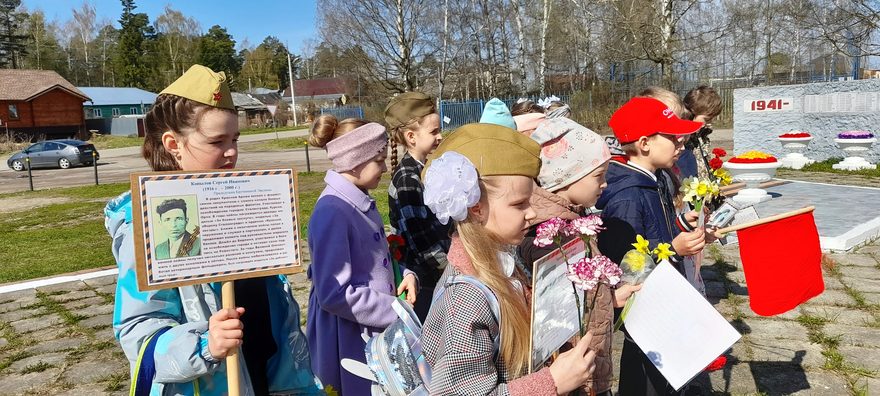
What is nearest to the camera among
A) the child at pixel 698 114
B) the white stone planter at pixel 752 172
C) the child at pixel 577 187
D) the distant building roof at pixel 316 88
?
the child at pixel 577 187

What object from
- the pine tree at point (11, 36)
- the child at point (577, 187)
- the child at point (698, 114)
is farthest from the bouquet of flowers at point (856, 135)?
the pine tree at point (11, 36)

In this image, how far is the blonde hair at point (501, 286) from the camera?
1.82 metres

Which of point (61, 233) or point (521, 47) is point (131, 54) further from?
point (61, 233)

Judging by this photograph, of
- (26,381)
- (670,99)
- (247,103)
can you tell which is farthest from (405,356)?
(247,103)

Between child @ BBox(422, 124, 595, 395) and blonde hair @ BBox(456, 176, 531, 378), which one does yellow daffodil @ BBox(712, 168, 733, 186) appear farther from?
blonde hair @ BBox(456, 176, 531, 378)

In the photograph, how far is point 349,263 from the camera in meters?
2.76

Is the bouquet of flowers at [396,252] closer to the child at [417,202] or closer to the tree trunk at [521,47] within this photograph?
the child at [417,202]

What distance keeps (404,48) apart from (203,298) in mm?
26565

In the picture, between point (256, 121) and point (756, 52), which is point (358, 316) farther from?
point (256, 121)

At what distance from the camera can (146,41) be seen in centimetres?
7225

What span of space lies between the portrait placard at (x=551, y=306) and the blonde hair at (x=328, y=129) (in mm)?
1543

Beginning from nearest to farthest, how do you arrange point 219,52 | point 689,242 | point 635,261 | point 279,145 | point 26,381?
point 635,261 < point 689,242 < point 26,381 < point 279,145 < point 219,52

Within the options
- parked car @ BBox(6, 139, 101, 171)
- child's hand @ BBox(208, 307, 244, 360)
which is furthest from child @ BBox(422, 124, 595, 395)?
parked car @ BBox(6, 139, 101, 171)

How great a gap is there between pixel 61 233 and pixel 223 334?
10457 millimetres
